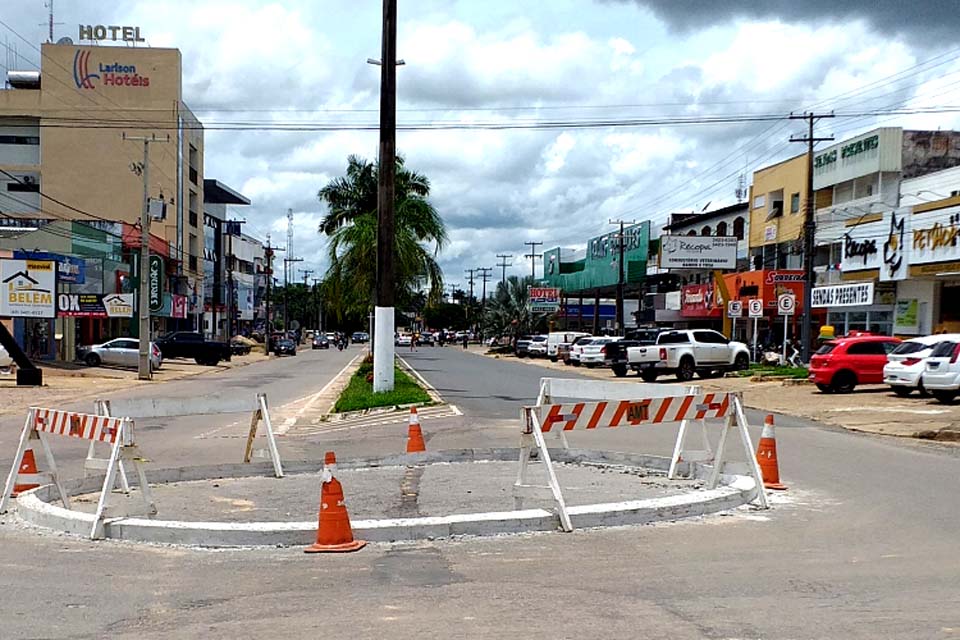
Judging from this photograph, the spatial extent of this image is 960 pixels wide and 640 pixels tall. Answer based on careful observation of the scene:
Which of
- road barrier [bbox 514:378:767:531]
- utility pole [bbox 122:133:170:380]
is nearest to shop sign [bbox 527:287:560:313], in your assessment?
utility pole [bbox 122:133:170:380]

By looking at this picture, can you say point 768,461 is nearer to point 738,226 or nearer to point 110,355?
point 110,355

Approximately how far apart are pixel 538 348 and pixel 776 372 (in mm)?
34124

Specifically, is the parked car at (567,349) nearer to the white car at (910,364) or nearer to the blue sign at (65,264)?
the blue sign at (65,264)

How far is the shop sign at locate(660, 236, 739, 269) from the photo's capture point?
194 ft

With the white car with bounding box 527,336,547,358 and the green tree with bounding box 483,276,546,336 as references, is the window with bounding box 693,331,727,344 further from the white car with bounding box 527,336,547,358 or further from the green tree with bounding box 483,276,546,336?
the green tree with bounding box 483,276,546,336

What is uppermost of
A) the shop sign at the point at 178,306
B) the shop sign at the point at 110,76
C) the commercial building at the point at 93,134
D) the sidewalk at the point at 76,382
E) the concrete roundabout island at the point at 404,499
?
the shop sign at the point at 110,76

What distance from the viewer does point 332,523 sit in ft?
26.2

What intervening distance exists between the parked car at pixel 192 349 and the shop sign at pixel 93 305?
26.5ft

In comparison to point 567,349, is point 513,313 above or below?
above

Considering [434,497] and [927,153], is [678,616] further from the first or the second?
[927,153]

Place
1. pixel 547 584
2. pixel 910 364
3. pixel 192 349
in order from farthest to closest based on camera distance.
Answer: pixel 192 349 → pixel 910 364 → pixel 547 584

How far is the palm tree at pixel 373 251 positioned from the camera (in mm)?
36250

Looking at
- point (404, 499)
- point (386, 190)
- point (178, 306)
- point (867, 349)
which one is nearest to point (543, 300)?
point (178, 306)

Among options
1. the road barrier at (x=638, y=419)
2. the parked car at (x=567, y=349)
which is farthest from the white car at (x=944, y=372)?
the parked car at (x=567, y=349)
